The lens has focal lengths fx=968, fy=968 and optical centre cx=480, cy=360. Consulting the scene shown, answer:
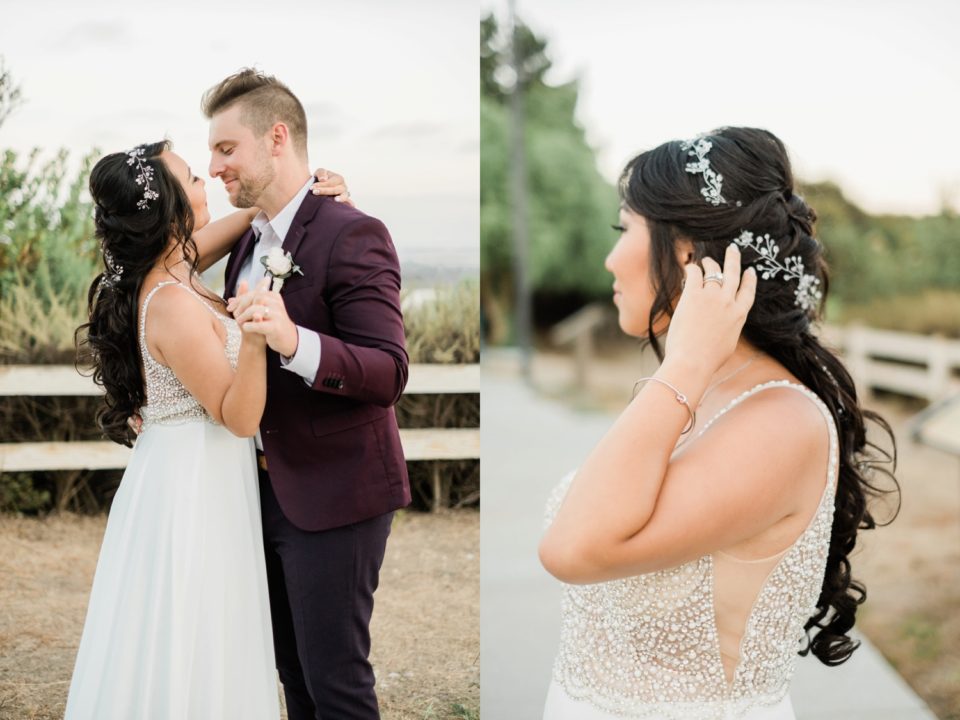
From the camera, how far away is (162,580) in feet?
7.46

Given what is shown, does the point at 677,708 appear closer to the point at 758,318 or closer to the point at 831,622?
the point at 831,622

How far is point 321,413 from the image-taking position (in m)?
2.37

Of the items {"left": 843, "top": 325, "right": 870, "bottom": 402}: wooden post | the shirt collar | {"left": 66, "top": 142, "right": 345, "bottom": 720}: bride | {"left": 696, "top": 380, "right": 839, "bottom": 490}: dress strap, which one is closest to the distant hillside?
the shirt collar

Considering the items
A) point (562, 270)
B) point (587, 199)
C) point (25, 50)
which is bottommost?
point (562, 270)

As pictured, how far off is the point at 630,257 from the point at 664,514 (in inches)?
18.1

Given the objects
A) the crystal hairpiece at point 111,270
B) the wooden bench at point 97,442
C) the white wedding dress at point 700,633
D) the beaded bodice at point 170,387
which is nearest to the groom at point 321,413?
the beaded bodice at point 170,387

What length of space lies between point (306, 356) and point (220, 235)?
0.72m

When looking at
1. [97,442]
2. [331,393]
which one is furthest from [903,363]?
[331,393]

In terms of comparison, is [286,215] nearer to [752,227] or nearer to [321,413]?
[321,413]

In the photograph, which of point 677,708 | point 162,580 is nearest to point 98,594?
point 162,580

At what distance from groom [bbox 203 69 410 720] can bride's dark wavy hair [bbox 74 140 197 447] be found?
0.21 m

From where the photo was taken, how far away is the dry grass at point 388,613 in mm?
3150

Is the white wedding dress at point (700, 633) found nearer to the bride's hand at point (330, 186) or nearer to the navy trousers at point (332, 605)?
the navy trousers at point (332, 605)

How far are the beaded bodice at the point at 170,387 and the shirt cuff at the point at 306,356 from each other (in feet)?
0.90
